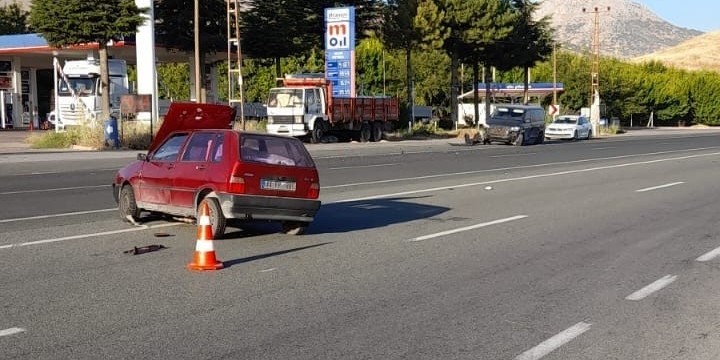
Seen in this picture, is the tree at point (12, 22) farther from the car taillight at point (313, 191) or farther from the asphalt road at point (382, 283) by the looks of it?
the car taillight at point (313, 191)

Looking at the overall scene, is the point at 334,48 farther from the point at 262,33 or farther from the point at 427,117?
the point at 427,117

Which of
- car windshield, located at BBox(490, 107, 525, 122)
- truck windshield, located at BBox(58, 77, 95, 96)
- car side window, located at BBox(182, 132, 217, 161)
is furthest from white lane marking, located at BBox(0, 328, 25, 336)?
car windshield, located at BBox(490, 107, 525, 122)

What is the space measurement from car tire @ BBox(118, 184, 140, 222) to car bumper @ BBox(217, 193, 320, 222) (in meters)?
2.09

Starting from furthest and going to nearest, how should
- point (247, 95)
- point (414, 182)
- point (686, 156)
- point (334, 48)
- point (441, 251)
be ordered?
point (247, 95)
point (334, 48)
point (686, 156)
point (414, 182)
point (441, 251)

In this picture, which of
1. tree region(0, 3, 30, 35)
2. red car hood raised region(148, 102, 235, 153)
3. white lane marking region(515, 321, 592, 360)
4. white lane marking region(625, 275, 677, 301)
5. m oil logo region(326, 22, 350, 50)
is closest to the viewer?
white lane marking region(515, 321, 592, 360)

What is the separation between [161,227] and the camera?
39.5 feet

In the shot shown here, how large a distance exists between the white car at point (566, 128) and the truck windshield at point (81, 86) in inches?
1082

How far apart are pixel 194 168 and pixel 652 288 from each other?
232 inches

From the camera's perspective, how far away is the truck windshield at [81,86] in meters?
40.1

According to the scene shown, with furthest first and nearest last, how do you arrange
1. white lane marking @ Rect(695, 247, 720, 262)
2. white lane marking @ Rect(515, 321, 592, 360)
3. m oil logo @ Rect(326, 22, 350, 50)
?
m oil logo @ Rect(326, 22, 350, 50) → white lane marking @ Rect(695, 247, 720, 262) → white lane marking @ Rect(515, 321, 592, 360)

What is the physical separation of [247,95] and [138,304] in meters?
77.5

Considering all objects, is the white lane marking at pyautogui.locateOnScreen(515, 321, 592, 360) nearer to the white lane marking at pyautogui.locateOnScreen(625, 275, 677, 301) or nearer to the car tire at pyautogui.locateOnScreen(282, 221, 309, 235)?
the white lane marking at pyautogui.locateOnScreen(625, 275, 677, 301)

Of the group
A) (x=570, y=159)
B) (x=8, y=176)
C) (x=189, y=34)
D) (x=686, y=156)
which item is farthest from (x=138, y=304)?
(x=189, y=34)

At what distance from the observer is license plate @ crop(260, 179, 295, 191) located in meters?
11.0
